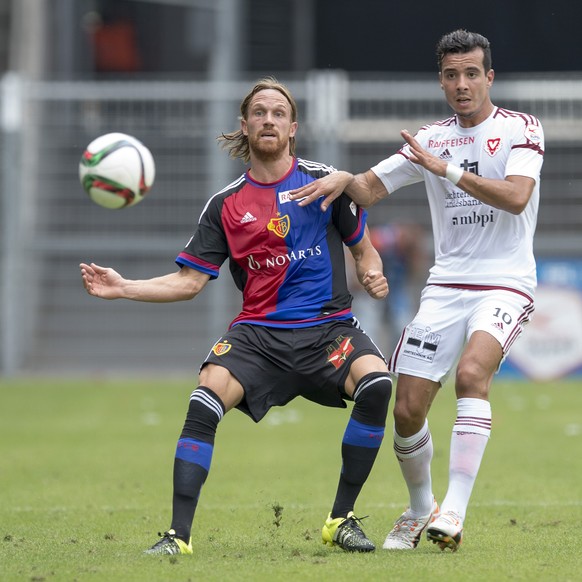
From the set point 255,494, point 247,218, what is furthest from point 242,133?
point 255,494

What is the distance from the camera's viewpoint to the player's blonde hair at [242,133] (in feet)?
22.9

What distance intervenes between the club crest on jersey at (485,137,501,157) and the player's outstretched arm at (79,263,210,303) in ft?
5.42

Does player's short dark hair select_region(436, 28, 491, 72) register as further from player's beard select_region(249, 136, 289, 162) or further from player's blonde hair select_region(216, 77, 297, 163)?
player's beard select_region(249, 136, 289, 162)

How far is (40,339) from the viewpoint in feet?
62.1

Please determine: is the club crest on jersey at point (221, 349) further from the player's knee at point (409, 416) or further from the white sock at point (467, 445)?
the white sock at point (467, 445)

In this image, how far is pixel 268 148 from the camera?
682cm

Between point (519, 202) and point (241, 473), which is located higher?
point (519, 202)

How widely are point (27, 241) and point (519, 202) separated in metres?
13.3

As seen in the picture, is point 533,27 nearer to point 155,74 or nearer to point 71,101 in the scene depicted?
point 155,74

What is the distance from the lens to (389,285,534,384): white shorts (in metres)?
6.68

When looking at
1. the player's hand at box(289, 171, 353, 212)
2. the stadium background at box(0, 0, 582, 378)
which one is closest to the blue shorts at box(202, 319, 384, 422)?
the player's hand at box(289, 171, 353, 212)

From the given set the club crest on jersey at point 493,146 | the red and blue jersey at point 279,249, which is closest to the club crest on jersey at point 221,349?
the red and blue jersey at point 279,249

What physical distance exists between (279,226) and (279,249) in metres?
0.12

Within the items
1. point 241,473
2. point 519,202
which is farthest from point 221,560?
point 241,473
